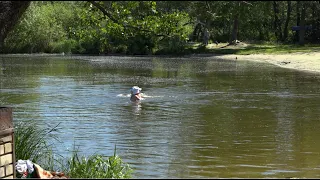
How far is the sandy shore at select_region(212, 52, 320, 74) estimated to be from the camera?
3814 centimetres

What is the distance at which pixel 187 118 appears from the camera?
59.6 feet

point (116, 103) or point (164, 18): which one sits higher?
point (164, 18)

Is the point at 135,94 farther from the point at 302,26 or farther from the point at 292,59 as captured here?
the point at 302,26

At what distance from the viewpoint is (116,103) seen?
2205cm

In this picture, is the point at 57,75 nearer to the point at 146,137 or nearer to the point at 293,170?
the point at 146,137

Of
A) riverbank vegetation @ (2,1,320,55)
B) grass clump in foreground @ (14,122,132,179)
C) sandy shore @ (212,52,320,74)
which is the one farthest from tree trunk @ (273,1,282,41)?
grass clump in foreground @ (14,122,132,179)

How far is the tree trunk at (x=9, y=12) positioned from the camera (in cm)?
719

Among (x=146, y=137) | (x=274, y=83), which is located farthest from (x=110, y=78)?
(x=146, y=137)

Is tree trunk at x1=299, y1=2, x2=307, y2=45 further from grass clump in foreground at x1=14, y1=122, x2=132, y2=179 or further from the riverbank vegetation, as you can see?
grass clump in foreground at x1=14, y1=122, x2=132, y2=179

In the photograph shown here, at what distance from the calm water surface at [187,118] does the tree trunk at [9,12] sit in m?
4.04

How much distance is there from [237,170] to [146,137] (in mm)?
4158

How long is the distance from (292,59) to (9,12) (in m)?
37.9

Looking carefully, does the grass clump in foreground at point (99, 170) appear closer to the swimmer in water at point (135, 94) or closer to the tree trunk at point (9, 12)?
the tree trunk at point (9, 12)

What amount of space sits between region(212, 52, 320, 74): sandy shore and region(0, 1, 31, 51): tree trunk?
29.3m
